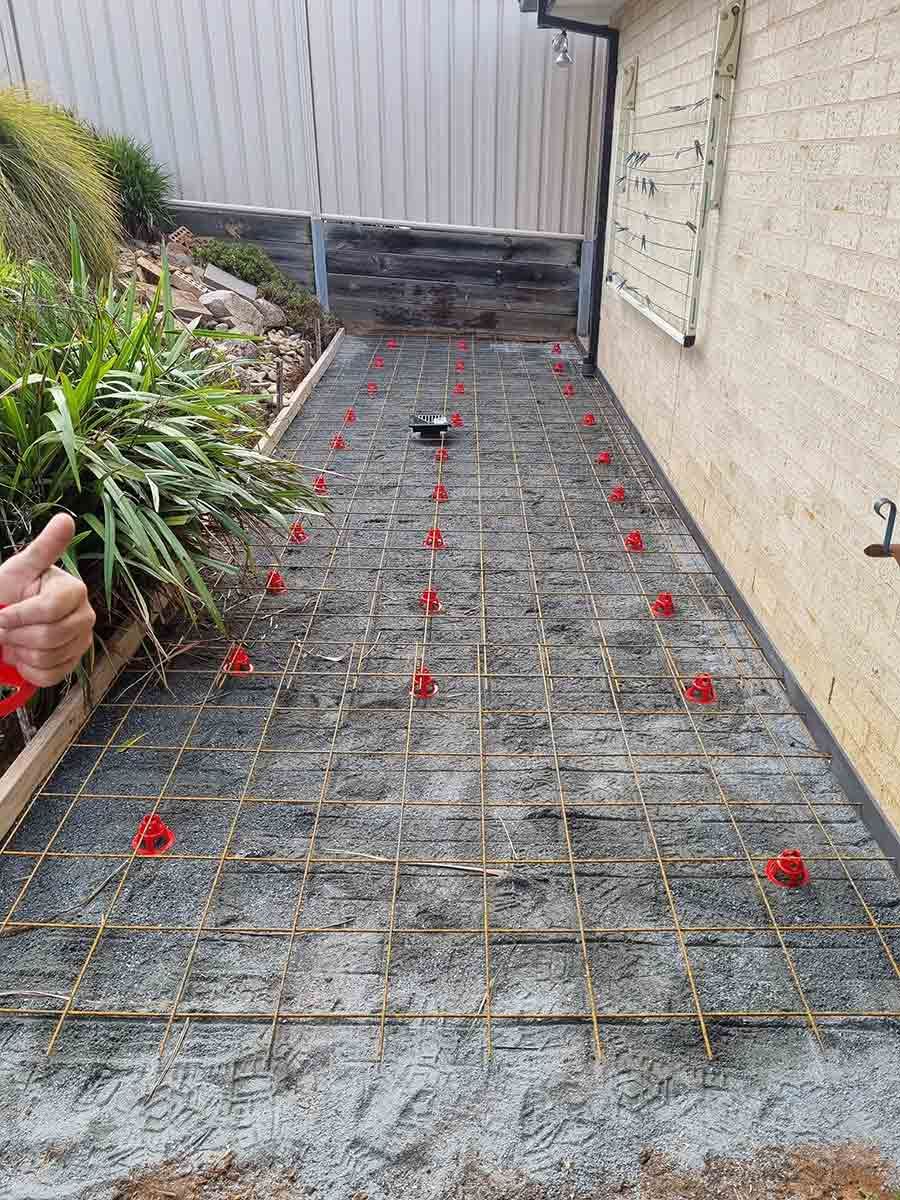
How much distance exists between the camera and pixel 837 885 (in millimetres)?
2090

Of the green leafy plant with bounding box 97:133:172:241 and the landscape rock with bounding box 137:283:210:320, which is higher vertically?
the green leafy plant with bounding box 97:133:172:241

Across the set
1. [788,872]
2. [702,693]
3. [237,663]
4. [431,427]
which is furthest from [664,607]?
[431,427]

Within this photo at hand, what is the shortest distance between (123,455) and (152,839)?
4.36ft

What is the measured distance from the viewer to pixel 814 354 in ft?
8.87

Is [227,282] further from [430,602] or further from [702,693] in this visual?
[702,693]

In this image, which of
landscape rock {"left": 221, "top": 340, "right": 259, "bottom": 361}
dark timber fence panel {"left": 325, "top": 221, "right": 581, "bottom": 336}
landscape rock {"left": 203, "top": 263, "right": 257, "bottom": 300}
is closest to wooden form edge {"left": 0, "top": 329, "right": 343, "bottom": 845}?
landscape rock {"left": 221, "top": 340, "right": 259, "bottom": 361}

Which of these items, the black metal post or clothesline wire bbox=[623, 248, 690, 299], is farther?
the black metal post

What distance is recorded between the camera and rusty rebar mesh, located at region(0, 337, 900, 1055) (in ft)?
6.03

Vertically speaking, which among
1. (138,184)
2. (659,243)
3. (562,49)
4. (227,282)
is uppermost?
(562,49)

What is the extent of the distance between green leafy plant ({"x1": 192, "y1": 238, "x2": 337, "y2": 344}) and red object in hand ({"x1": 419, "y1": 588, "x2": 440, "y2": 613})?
4.78 meters

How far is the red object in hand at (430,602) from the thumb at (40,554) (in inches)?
93.1

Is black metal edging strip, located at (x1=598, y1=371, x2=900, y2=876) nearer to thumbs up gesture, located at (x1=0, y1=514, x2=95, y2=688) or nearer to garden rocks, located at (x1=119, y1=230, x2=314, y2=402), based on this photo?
thumbs up gesture, located at (x1=0, y1=514, x2=95, y2=688)

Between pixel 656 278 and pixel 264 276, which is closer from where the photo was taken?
pixel 656 278

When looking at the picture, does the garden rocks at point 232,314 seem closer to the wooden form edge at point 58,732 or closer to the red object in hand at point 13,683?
the wooden form edge at point 58,732
